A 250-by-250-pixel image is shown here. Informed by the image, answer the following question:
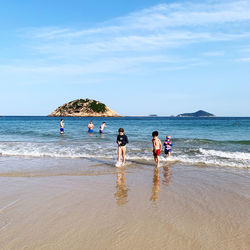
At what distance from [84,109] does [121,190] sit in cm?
17107

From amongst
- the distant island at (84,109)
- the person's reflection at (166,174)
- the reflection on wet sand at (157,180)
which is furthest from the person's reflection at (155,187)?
the distant island at (84,109)

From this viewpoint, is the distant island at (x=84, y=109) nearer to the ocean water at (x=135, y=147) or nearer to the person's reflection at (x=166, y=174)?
the ocean water at (x=135, y=147)

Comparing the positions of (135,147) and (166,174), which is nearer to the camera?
(166,174)

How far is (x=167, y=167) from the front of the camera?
31.7ft

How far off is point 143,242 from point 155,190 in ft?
9.10

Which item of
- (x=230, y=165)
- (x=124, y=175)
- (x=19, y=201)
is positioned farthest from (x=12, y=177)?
(x=230, y=165)

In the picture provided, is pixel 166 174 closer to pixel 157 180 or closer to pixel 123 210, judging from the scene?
pixel 157 180

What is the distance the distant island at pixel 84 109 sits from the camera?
173 m

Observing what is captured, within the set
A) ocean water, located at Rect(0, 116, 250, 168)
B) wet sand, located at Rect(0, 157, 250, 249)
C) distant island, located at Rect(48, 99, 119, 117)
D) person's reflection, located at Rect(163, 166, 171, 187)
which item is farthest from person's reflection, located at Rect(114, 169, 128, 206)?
distant island, located at Rect(48, 99, 119, 117)

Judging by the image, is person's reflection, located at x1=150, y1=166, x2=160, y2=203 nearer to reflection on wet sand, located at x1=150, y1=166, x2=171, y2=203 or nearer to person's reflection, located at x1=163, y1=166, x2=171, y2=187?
reflection on wet sand, located at x1=150, y1=166, x2=171, y2=203

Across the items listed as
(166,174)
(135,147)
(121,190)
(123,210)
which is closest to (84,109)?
(135,147)

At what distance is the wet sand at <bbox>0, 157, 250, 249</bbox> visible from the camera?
3582 mm

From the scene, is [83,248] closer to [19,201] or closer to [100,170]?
[19,201]

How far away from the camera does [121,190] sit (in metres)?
6.22
